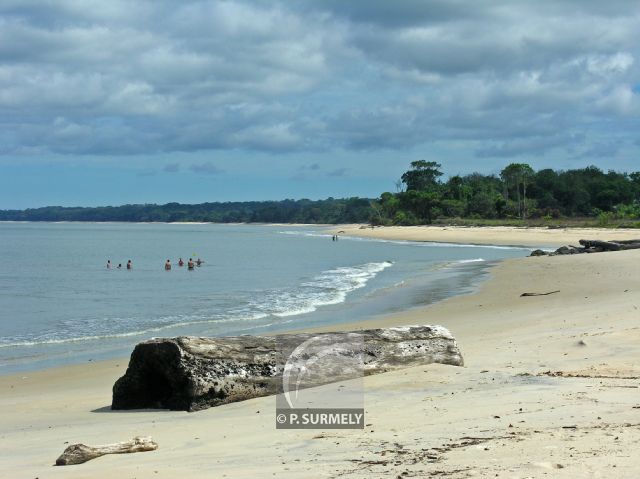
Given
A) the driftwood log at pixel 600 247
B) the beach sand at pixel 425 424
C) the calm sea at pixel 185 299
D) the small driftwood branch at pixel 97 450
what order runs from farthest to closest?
the driftwood log at pixel 600 247
the calm sea at pixel 185 299
the small driftwood branch at pixel 97 450
the beach sand at pixel 425 424

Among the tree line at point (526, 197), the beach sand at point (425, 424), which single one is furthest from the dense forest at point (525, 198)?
the beach sand at point (425, 424)

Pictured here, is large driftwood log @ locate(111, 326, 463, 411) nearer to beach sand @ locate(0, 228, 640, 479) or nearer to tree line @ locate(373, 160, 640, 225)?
beach sand @ locate(0, 228, 640, 479)

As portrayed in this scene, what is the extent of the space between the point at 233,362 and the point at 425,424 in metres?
2.85

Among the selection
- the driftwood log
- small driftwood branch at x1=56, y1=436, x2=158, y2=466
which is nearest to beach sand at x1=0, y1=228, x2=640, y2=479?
small driftwood branch at x1=56, y1=436, x2=158, y2=466

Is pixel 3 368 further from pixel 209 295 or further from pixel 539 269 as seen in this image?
pixel 539 269

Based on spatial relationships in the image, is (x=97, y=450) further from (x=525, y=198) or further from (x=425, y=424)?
(x=525, y=198)

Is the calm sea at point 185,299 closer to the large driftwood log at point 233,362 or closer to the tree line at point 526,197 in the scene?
the large driftwood log at point 233,362

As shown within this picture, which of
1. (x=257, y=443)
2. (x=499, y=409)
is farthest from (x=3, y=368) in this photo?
(x=499, y=409)

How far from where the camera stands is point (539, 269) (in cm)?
3000

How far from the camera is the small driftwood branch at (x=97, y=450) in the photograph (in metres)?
5.50

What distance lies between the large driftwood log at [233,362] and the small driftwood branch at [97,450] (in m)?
1.92

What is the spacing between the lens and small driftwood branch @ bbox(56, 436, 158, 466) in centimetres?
550

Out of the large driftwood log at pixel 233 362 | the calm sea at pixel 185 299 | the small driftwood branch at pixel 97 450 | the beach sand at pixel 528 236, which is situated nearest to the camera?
the small driftwood branch at pixel 97 450

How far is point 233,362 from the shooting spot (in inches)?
315
